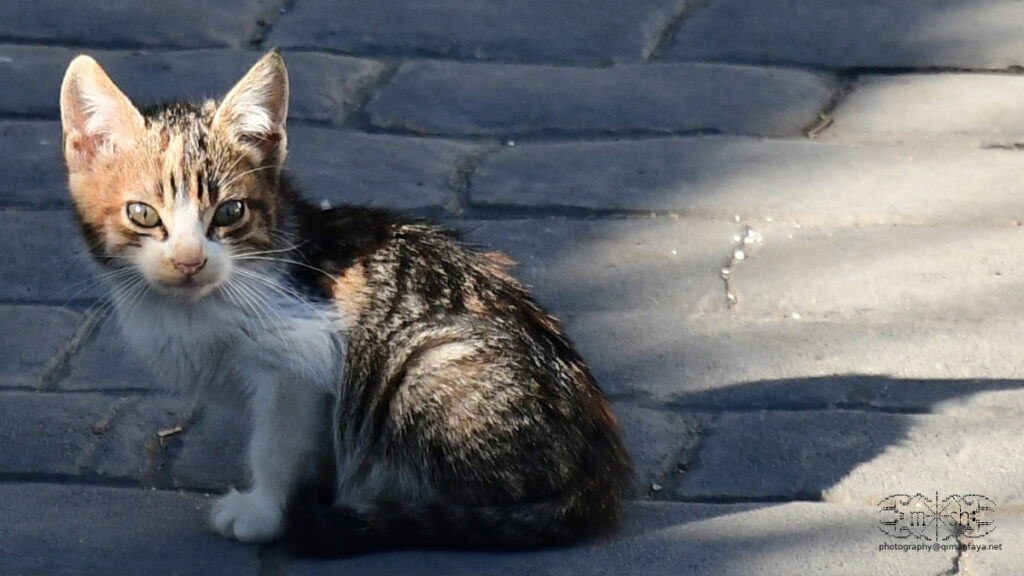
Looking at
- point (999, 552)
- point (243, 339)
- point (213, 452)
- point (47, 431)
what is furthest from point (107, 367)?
point (999, 552)

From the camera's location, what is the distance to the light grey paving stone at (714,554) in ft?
10.8

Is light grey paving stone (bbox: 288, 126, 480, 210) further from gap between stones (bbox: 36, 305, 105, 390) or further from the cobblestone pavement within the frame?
gap between stones (bbox: 36, 305, 105, 390)

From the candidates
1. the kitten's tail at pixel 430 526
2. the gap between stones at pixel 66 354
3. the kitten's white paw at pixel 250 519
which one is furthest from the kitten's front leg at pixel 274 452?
the gap between stones at pixel 66 354

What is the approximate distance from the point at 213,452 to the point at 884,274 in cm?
212

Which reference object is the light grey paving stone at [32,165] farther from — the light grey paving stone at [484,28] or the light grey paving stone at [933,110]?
the light grey paving stone at [933,110]

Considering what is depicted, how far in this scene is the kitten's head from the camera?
334cm

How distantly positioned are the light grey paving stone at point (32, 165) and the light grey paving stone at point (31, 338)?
2.31ft

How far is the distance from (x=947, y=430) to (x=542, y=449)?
114 cm

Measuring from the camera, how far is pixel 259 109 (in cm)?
356

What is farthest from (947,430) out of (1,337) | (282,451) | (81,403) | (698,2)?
(698,2)

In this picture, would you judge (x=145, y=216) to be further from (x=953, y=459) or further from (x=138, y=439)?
(x=953, y=459)

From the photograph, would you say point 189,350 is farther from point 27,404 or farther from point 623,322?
point 623,322

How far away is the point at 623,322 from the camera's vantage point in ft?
14.7
